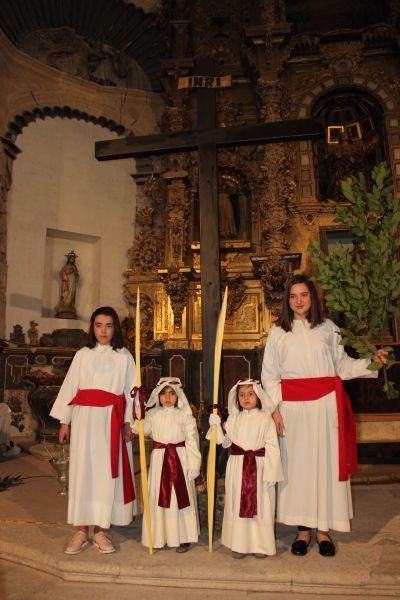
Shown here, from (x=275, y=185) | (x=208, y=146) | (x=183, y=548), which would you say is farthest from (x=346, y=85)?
(x=183, y=548)

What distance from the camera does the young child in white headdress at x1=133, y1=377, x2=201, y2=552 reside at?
11.2 ft

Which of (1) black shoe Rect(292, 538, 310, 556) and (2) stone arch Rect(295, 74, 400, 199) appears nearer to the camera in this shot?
(1) black shoe Rect(292, 538, 310, 556)

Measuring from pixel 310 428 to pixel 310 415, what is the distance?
0.09 m

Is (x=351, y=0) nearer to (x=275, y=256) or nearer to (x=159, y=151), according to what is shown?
(x=275, y=256)

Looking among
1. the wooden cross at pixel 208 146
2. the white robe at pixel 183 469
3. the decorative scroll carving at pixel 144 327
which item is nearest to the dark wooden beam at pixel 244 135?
the wooden cross at pixel 208 146

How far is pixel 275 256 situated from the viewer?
975 cm

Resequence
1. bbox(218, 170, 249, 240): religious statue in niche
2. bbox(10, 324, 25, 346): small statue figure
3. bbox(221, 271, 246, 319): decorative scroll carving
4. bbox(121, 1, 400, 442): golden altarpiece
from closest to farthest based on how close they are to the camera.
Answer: bbox(10, 324, 25, 346): small statue figure < bbox(121, 1, 400, 442): golden altarpiece < bbox(221, 271, 246, 319): decorative scroll carving < bbox(218, 170, 249, 240): religious statue in niche

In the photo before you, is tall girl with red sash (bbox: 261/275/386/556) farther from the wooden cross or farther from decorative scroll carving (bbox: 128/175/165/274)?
decorative scroll carving (bbox: 128/175/165/274)

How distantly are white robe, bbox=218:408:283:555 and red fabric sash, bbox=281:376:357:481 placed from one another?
27 centimetres

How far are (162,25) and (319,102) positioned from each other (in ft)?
14.3

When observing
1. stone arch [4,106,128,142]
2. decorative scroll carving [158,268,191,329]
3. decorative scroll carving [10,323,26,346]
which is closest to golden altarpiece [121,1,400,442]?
decorative scroll carving [158,268,191,329]

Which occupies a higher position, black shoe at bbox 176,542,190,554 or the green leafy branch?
the green leafy branch

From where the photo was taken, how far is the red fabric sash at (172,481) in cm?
342

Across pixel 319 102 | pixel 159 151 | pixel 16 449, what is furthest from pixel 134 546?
pixel 319 102
